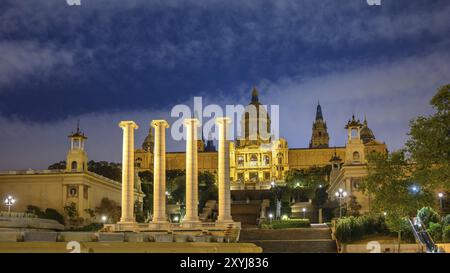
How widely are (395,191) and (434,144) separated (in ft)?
21.8

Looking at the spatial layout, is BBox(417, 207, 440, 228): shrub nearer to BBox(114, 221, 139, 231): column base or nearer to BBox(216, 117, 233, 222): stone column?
BBox(216, 117, 233, 222): stone column

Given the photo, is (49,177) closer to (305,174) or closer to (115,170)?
(115,170)

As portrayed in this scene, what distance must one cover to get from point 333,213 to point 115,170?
49.3 m

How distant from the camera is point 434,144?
43.8 m

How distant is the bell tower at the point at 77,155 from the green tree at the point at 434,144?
57447 millimetres

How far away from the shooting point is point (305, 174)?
492 ft

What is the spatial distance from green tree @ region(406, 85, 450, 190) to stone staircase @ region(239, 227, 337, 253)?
10.6 meters

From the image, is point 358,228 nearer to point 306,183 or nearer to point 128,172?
point 128,172

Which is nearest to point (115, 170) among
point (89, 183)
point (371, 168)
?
point (89, 183)

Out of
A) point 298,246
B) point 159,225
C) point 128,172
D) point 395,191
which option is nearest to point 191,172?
point 159,225

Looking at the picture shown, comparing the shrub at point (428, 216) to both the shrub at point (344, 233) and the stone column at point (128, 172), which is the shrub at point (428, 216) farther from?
the stone column at point (128, 172)

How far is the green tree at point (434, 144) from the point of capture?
43.4 m

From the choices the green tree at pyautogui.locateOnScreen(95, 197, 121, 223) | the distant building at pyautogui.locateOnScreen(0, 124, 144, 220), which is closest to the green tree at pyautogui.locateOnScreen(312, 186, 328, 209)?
the green tree at pyautogui.locateOnScreen(95, 197, 121, 223)

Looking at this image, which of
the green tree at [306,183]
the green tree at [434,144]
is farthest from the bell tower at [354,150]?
the green tree at [434,144]
